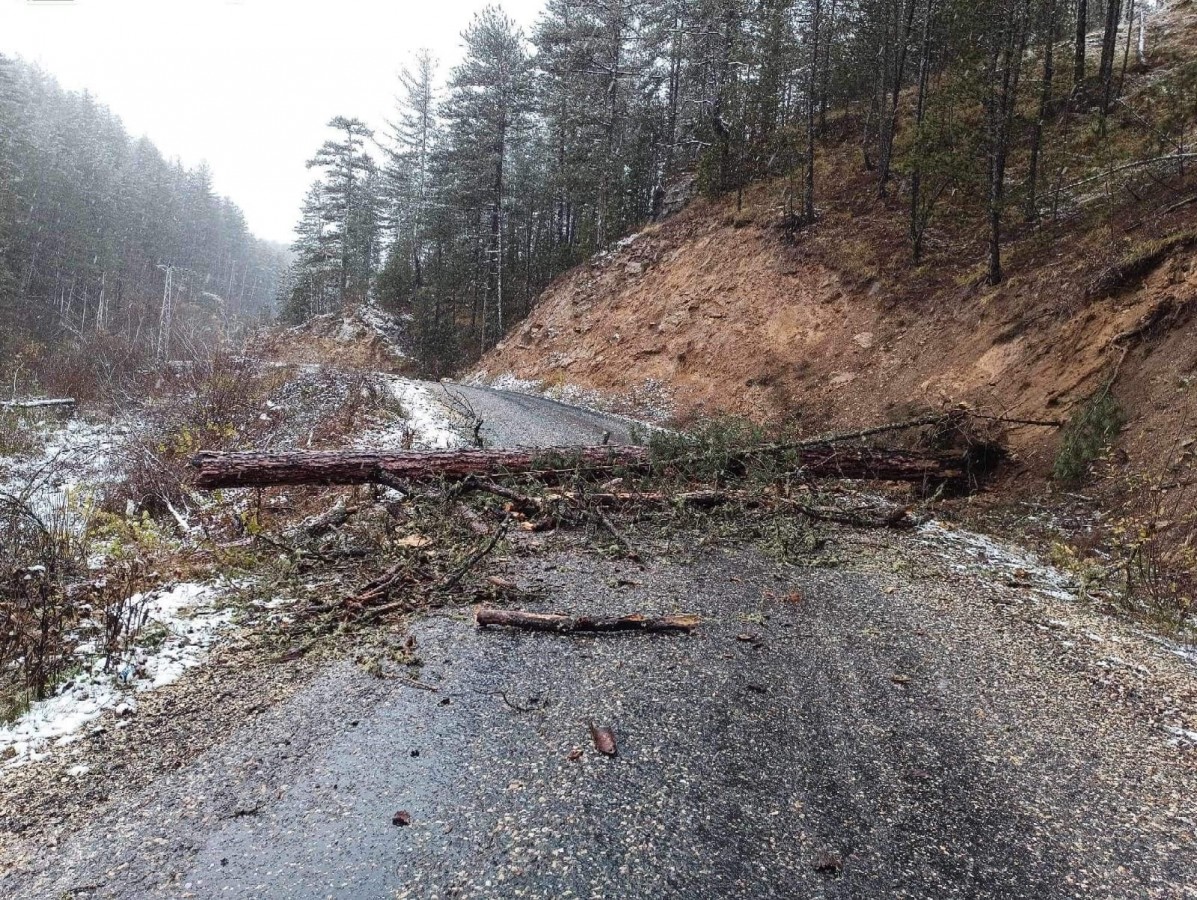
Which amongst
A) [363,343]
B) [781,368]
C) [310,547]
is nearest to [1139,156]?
[781,368]

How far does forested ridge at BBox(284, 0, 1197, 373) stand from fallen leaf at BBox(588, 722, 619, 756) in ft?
39.1

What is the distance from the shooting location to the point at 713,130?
70.9 ft

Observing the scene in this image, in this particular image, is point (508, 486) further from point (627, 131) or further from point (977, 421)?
point (627, 131)

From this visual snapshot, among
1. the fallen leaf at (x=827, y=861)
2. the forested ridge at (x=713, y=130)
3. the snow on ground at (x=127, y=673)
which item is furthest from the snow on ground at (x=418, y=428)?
the forested ridge at (x=713, y=130)

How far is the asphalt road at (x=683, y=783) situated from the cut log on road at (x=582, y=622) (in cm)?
13

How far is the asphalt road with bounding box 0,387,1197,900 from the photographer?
2211 millimetres

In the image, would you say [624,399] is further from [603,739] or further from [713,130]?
[603,739]

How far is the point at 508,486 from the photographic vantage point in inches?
287

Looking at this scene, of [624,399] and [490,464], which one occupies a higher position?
[624,399]

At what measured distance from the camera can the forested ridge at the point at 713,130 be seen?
1210 cm

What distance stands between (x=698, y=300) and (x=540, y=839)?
690 inches

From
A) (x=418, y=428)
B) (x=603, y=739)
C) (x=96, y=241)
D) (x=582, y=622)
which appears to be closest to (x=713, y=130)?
(x=418, y=428)

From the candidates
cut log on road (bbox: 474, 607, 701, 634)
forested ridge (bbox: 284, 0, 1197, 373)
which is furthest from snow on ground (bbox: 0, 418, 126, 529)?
forested ridge (bbox: 284, 0, 1197, 373)

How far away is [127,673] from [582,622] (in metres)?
2.79
